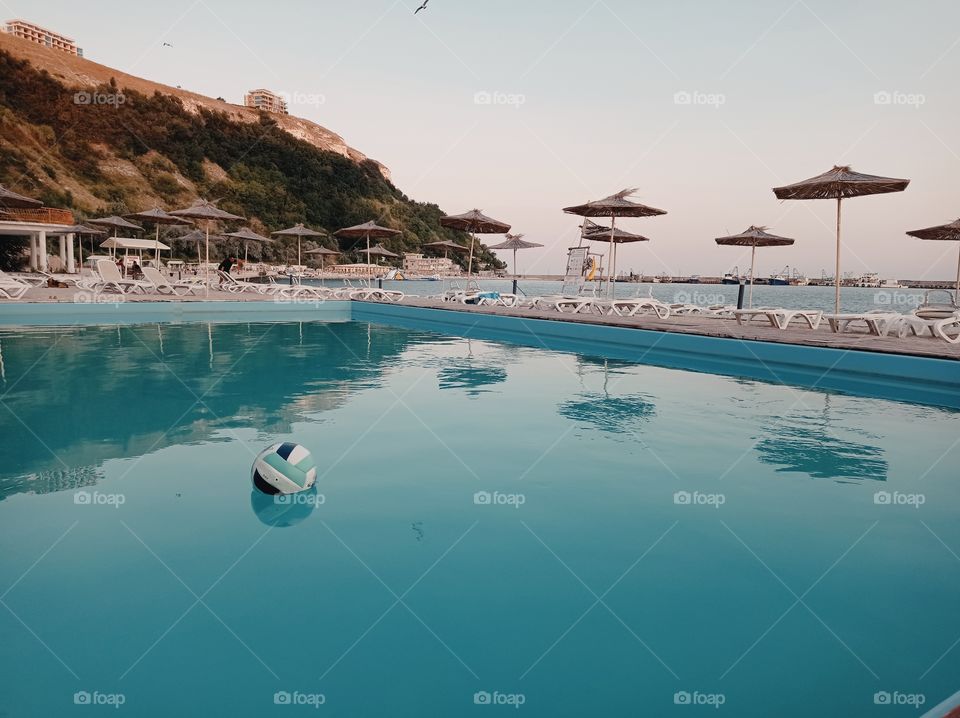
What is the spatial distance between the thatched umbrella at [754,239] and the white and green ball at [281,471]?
15.0m

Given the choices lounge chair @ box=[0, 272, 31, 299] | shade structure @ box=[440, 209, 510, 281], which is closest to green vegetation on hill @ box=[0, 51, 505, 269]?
lounge chair @ box=[0, 272, 31, 299]

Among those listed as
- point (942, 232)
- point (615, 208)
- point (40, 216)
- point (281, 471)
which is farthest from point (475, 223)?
point (40, 216)

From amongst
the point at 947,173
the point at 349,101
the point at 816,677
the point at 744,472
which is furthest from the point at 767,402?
the point at 349,101

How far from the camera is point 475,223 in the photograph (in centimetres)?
1711

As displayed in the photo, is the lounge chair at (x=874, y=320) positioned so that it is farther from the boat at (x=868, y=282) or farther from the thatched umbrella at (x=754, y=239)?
the boat at (x=868, y=282)

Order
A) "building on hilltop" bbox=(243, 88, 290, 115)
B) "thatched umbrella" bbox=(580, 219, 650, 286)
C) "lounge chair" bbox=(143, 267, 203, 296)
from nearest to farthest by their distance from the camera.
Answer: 1. "thatched umbrella" bbox=(580, 219, 650, 286)
2. "lounge chair" bbox=(143, 267, 203, 296)
3. "building on hilltop" bbox=(243, 88, 290, 115)

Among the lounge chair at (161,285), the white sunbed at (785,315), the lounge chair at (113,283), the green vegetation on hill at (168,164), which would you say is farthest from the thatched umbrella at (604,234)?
the green vegetation on hill at (168,164)

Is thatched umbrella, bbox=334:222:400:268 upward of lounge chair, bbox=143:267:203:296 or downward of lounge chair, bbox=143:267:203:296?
upward

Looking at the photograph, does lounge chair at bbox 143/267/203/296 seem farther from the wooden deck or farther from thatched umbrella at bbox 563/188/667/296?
thatched umbrella at bbox 563/188/667/296

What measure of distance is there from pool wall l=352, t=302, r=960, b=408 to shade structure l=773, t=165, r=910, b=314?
2.29 m

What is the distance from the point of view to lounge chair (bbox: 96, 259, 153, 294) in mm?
16438

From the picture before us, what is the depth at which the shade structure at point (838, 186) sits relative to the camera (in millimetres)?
9680

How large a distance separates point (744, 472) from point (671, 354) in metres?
5.75

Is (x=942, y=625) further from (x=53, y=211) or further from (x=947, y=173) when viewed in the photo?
(x=53, y=211)
